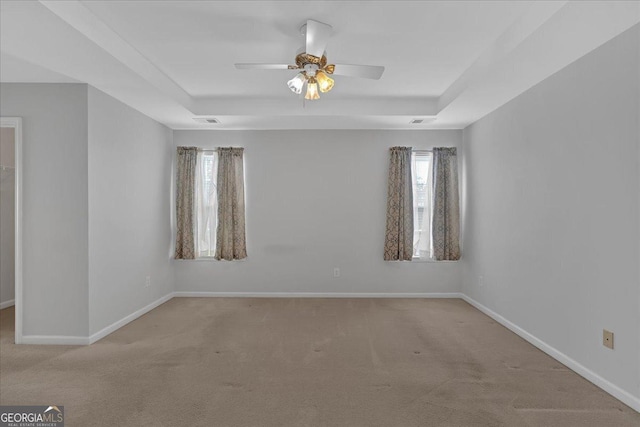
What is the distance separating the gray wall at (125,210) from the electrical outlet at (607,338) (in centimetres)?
434

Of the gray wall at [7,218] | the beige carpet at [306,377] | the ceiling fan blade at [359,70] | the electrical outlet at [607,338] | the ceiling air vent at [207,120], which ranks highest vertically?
the ceiling air vent at [207,120]

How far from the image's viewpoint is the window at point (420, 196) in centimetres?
528

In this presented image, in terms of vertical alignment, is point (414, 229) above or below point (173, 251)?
above

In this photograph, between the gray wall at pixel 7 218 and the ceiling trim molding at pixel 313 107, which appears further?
the gray wall at pixel 7 218

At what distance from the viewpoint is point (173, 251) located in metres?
5.31

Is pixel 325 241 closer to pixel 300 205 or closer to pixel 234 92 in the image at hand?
pixel 300 205

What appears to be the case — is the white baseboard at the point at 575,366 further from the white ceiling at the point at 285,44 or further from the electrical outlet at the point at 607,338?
the white ceiling at the point at 285,44

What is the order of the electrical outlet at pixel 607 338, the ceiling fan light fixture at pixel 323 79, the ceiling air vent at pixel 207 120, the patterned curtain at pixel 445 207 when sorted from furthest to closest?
1. the patterned curtain at pixel 445 207
2. the ceiling air vent at pixel 207 120
3. the ceiling fan light fixture at pixel 323 79
4. the electrical outlet at pixel 607 338

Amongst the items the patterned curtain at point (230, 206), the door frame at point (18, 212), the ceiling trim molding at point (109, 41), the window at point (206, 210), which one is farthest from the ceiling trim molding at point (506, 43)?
the door frame at point (18, 212)

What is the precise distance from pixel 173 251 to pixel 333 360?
332 centimetres

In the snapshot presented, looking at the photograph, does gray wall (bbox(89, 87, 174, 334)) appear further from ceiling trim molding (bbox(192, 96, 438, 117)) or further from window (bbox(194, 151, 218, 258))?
ceiling trim molding (bbox(192, 96, 438, 117))

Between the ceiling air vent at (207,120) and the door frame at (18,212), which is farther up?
the ceiling air vent at (207,120)

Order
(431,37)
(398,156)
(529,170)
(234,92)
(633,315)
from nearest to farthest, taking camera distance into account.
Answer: (633,315), (431,37), (529,170), (234,92), (398,156)

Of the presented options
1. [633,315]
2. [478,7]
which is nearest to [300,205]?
[478,7]
